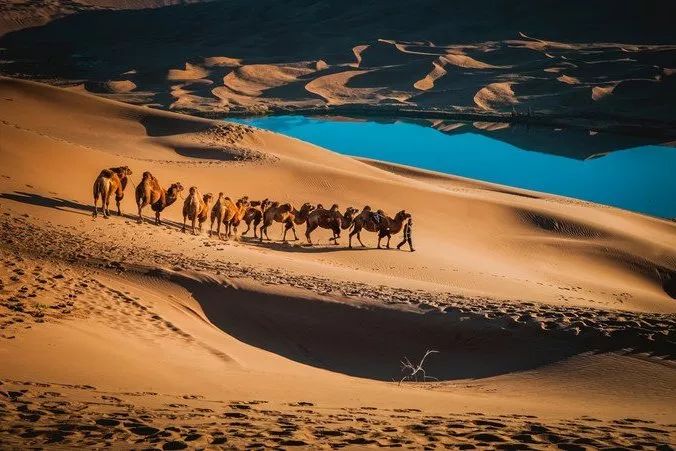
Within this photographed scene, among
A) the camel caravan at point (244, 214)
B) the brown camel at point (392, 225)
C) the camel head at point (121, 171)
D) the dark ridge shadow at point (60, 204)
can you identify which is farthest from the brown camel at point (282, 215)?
the camel head at point (121, 171)

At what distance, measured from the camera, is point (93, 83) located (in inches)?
2603

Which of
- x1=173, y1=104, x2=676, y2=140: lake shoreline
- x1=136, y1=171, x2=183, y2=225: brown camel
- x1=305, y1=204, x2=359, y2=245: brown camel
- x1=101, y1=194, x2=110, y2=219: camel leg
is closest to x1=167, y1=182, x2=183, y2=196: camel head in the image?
x1=136, y1=171, x2=183, y2=225: brown camel

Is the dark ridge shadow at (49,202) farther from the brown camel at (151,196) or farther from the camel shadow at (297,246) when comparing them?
the camel shadow at (297,246)

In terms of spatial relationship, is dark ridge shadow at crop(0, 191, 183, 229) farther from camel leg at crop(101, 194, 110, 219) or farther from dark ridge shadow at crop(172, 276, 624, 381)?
dark ridge shadow at crop(172, 276, 624, 381)

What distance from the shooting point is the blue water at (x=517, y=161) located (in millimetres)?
36188

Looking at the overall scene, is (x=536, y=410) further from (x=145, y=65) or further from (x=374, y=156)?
(x=145, y=65)

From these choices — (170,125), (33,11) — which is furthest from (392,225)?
(33,11)

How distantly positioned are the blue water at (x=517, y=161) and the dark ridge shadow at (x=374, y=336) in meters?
28.0

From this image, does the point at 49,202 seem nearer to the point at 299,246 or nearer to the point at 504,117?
the point at 299,246

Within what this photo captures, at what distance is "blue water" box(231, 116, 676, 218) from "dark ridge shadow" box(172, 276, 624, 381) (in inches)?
1102

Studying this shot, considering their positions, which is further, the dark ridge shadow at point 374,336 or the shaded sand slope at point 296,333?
the dark ridge shadow at point 374,336

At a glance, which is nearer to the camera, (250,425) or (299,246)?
(250,425)

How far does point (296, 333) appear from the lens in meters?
9.58

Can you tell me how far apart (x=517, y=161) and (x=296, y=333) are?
32767 mm
